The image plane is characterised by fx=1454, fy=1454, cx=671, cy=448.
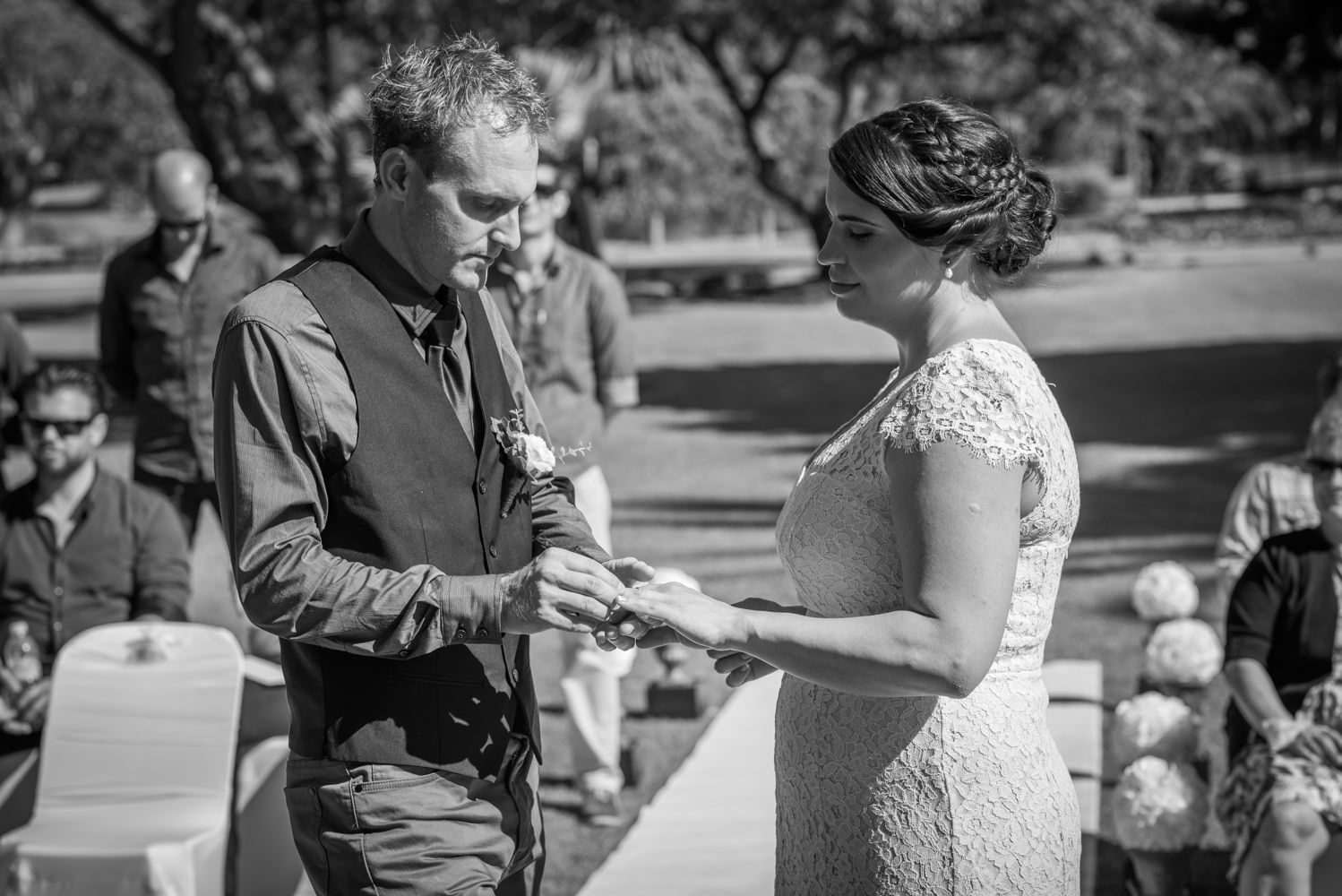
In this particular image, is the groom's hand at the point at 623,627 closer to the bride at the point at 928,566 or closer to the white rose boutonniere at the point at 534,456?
the bride at the point at 928,566

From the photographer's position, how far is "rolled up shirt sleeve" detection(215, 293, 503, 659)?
7.74ft

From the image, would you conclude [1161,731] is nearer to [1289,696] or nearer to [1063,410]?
[1289,696]

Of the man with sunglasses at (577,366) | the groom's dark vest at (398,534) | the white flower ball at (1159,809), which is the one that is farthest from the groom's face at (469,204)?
the white flower ball at (1159,809)

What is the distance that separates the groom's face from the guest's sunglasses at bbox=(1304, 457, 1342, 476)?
264 cm

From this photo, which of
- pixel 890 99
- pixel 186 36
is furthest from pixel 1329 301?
pixel 890 99

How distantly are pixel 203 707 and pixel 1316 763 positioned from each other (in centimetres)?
316

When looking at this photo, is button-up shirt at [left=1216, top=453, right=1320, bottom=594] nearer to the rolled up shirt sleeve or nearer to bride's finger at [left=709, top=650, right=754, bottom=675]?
bride's finger at [left=709, top=650, right=754, bottom=675]

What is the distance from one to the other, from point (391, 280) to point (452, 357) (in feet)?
0.59

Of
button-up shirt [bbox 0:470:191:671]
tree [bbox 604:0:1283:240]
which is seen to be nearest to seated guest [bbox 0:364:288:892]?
button-up shirt [bbox 0:470:191:671]

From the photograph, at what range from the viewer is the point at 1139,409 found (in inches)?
578

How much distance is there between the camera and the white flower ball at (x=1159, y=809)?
4.37 m

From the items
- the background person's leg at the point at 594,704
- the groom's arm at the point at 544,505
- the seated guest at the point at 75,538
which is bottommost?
the background person's leg at the point at 594,704

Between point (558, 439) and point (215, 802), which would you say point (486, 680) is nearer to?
point (215, 802)

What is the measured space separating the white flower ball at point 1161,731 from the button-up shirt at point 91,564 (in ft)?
10.7
